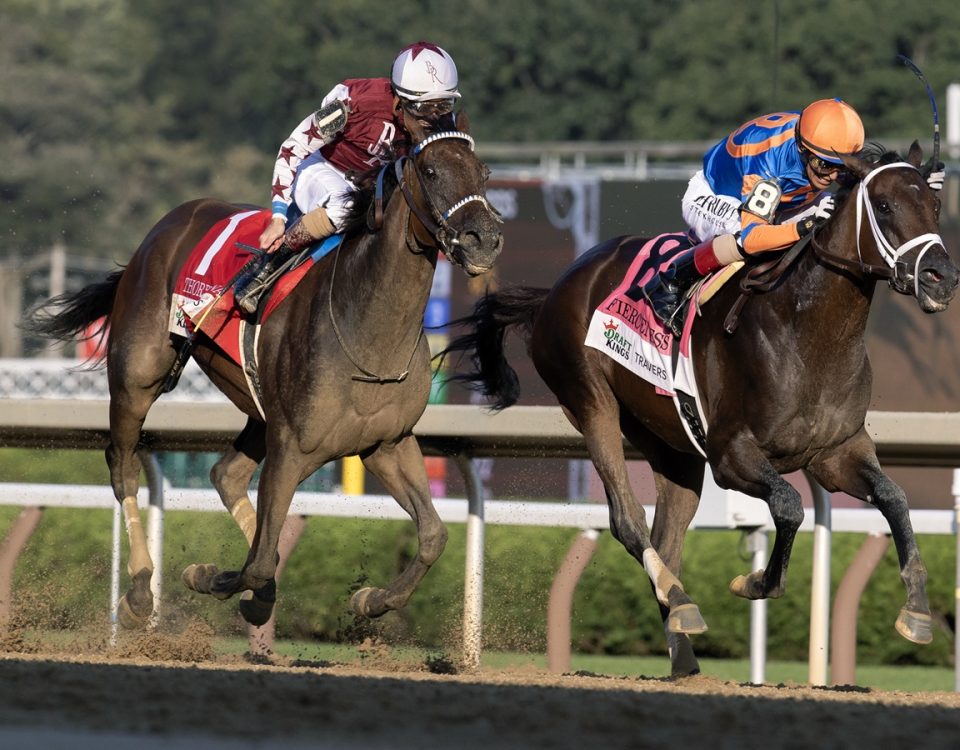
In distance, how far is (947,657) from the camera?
8664mm

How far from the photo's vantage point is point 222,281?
6242mm

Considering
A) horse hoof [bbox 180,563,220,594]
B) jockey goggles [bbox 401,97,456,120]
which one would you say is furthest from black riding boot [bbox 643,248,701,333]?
horse hoof [bbox 180,563,220,594]

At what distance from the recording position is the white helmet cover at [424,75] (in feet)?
18.8

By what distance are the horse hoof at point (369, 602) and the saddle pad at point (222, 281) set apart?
86 cm

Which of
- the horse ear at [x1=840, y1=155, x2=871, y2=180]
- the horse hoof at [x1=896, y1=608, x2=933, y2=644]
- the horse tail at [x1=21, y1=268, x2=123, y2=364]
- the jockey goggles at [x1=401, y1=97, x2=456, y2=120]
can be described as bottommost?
the horse hoof at [x1=896, y1=608, x2=933, y2=644]

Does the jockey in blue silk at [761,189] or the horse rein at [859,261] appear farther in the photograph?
the jockey in blue silk at [761,189]

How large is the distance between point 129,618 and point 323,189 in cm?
162

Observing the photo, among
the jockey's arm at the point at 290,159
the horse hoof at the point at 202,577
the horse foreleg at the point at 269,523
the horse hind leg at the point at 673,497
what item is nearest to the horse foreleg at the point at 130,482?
the horse hoof at the point at 202,577

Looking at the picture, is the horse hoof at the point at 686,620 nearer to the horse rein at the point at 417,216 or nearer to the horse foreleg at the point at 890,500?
the horse foreleg at the point at 890,500

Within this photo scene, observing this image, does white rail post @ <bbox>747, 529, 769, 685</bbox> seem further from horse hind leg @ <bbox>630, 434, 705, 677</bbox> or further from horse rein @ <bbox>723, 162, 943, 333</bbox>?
horse rein @ <bbox>723, 162, 943, 333</bbox>

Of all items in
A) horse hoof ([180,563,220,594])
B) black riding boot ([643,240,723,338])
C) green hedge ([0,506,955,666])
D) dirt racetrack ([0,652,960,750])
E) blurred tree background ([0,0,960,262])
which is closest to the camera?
dirt racetrack ([0,652,960,750])

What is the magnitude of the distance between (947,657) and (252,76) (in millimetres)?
32943

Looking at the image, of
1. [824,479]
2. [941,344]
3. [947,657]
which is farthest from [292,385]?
[941,344]

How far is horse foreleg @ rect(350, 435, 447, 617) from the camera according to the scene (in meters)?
5.87
